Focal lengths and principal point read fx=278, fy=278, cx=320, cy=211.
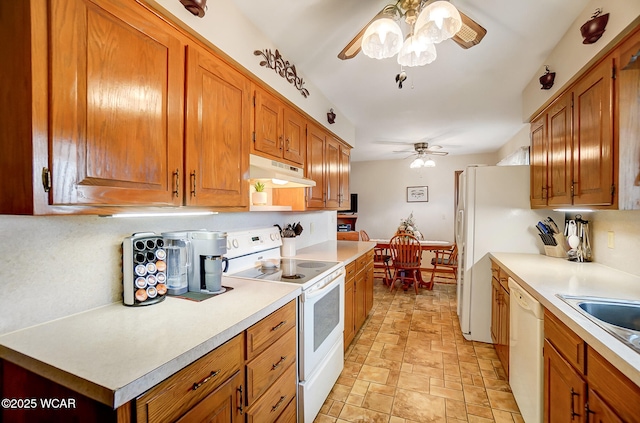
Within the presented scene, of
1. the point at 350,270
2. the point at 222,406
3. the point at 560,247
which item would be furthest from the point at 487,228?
the point at 222,406

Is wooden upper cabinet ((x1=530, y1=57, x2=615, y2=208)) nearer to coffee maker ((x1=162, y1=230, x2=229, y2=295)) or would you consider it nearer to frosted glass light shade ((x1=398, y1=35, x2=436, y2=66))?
frosted glass light shade ((x1=398, y1=35, x2=436, y2=66))

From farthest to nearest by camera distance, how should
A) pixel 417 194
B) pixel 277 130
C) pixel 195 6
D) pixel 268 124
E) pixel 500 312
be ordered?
1. pixel 417 194
2. pixel 500 312
3. pixel 277 130
4. pixel 268 124
5. pixel 195 6

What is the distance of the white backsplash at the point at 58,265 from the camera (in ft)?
3.20

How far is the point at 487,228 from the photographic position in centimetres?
276

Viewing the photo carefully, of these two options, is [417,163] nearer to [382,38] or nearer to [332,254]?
[332,254]

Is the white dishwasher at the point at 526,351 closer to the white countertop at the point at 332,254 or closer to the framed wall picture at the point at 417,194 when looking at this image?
the white countertop at the point at 332,254

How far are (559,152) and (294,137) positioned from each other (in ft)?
6.47

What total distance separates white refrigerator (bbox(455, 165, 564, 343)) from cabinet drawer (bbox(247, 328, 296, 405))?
2.13 m

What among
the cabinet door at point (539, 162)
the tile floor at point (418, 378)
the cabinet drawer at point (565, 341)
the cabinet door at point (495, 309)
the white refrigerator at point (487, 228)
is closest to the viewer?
the cabinet drawer at point (565, 341)

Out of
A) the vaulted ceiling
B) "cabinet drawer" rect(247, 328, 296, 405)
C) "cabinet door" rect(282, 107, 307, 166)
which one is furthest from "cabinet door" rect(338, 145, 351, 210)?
"cabinet drawer" rect(247, 328, 296, 405)

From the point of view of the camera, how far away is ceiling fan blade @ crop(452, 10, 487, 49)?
1376mm

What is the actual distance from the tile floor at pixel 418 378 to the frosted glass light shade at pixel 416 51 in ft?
7.10

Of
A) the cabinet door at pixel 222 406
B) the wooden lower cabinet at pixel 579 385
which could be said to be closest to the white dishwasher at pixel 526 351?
the wooden lower cabinet at pixel 579 385

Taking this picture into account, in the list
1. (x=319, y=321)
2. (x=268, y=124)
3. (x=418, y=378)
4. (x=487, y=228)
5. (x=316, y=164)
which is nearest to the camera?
(x=319, y=321)
